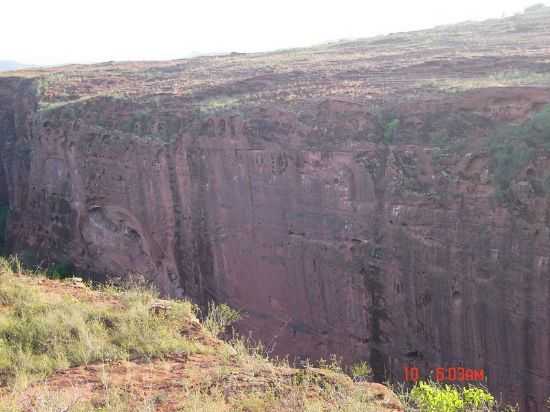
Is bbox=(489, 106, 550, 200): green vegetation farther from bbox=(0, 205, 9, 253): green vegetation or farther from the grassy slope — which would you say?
bbox=(0, 205, 9, 253): green vegetation

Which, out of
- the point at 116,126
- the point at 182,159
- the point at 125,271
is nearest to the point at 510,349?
the point at 182,159

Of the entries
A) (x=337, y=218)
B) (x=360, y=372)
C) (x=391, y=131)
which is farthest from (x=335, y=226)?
(x=360, y=372)

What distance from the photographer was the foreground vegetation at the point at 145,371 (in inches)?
203

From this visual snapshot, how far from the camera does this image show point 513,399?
32.4 feet

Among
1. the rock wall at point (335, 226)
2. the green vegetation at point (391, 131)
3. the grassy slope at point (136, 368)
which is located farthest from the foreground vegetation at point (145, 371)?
the green vegetation at point (391, 131)

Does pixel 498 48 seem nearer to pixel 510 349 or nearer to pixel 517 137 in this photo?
pixel 517 137

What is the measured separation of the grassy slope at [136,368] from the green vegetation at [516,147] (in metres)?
5.54

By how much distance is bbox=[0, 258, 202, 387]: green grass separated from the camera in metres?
5.86

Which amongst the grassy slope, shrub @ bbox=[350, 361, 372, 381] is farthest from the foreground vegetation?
shrub @ bbox=[350, 361, 372, 381]

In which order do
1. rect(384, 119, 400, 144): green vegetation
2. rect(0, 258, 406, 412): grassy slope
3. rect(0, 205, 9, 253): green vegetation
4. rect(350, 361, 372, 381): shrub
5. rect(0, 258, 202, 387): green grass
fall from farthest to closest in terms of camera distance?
rect(0, 205, 9, 253): green vegetation < rect(384, 119, 400, 144): green vegetation < rect(350, 361, 372, 381): shrub < rect(0, 258, 202, 387): green grass < rect(0, 258, 406, 412): grassy slope

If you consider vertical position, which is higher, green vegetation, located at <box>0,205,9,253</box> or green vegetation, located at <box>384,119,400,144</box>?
green vegetation, located at <box>384,119,400,144</box>

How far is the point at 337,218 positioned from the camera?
485 inches
